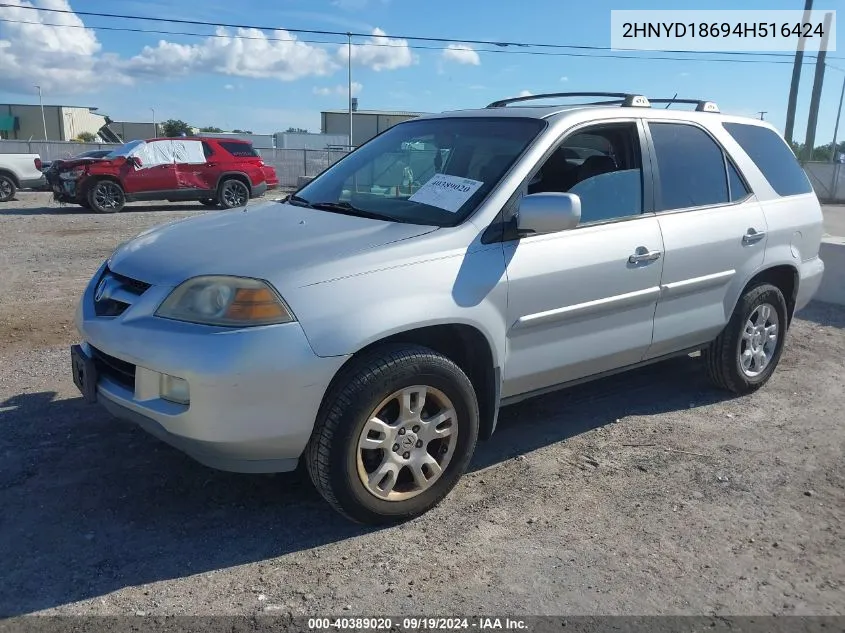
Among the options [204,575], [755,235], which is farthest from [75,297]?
[755,235]

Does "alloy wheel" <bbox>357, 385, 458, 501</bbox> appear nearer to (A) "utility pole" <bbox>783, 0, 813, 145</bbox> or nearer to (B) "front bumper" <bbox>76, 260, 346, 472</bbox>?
(B) "front bumper" <bbox>76, 260, 346, 472</bbox>

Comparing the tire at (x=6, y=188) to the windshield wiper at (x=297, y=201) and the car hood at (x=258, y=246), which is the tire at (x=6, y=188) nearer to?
the windshield wiper at (x=297, y=201)

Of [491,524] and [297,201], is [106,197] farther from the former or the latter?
[491,524]

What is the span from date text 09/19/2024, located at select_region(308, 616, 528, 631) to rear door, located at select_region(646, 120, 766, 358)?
2154mm

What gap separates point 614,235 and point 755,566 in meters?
1.74

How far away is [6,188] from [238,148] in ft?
20.3

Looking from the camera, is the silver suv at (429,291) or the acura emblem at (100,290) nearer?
the silver suv at (429,291)

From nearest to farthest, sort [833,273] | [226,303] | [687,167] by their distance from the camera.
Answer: [226,303] → [687,167] → [833,273]

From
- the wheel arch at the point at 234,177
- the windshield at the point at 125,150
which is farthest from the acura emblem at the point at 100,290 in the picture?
the wheel arch at the point at 234,177

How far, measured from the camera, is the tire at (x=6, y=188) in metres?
18.8

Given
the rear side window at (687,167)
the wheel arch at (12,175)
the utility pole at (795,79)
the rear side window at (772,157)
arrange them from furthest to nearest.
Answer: the utility pole at (795,79), the wheel arch at (12,175), the rear side window at (772,157), the rear side window at (687,167)

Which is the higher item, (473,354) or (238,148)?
(238,148)

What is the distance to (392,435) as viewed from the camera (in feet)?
10.4

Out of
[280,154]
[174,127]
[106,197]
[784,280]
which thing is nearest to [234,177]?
[106,197]
